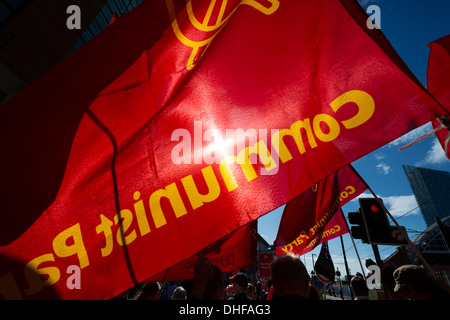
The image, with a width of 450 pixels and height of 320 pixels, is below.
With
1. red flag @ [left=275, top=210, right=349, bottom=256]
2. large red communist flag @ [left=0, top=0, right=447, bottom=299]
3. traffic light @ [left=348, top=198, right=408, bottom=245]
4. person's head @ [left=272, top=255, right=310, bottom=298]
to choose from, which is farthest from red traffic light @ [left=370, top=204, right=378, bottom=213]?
large red communist flag @ [left=0, top=0, right=447, bottom=299]

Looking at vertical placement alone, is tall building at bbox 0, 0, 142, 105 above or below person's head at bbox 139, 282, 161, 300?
above

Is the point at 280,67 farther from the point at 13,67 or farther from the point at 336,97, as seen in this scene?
the point at 13,67

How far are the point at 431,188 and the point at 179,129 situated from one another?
159984 mm

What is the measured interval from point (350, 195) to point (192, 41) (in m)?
4.20

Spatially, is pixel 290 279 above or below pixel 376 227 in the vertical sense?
above

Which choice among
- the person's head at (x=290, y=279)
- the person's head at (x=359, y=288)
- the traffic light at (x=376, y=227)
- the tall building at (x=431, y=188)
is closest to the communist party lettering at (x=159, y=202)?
the person's head at (x=290, y=279)

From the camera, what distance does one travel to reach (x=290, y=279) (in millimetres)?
1770

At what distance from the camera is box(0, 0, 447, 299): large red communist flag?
1492 mm

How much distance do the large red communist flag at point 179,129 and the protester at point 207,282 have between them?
0.31m

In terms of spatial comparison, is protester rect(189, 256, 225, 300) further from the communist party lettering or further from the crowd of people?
the communist party lettering

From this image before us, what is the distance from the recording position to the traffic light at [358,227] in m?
4.67

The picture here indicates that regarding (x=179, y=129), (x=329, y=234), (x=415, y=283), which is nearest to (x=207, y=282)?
(x=179, y=129)

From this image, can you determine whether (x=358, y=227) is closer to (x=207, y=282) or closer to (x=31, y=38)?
(x=207, y=282)
